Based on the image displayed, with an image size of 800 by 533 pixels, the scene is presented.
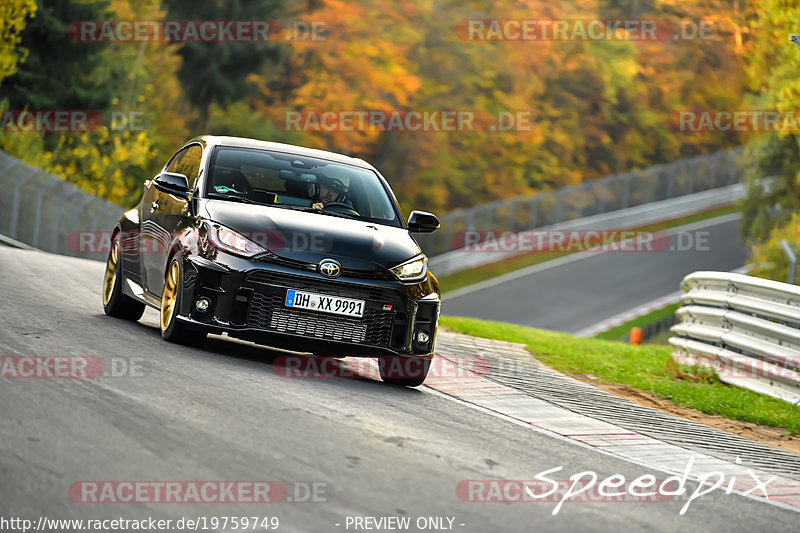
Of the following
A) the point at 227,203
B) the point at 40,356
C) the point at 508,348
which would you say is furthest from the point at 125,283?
the point at 508,348

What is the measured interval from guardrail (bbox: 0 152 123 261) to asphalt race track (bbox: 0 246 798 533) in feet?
50.7

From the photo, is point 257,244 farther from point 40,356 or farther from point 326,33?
point 326,33

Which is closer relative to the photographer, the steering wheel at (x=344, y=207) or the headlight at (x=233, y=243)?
the headlight at (x=233, y=243)

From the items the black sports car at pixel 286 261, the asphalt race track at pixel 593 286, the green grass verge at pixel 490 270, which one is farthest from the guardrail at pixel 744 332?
the green grass verge at pixel 490 270

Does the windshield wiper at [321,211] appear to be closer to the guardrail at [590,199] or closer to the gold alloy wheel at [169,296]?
the gold alloy wheel at [169,296]

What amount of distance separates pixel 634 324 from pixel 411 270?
2502 cm

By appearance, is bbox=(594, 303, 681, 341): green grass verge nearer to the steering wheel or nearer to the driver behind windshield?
the driver behind windshield

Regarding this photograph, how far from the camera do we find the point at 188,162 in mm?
10633

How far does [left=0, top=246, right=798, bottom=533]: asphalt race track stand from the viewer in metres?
5.43

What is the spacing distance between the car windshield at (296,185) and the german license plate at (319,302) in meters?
1.20

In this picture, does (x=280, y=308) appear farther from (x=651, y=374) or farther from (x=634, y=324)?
(x=634, y=324)

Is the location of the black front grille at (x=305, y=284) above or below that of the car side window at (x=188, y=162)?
below

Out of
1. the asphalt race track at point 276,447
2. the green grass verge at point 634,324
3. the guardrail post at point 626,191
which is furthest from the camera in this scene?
the guardrail post at point 626,191

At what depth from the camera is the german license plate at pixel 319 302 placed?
28.6ft
